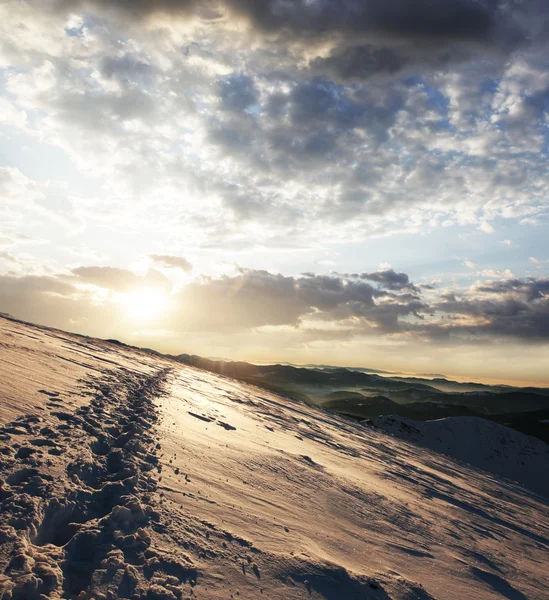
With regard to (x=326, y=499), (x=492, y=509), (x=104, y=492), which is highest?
(x=104, y=492)

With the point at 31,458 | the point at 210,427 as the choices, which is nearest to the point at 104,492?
the point at 31,458

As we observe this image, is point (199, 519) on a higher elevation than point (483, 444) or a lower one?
higher

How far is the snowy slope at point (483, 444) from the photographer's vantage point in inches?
2586

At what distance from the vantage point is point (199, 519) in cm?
612

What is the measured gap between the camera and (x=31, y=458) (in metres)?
6.27

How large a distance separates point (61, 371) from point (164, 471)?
332 inches

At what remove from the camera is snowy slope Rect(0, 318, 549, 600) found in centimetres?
469

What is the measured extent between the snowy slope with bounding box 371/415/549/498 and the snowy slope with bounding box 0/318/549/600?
59785 millimetres

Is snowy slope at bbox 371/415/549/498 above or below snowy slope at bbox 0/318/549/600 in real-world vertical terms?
below

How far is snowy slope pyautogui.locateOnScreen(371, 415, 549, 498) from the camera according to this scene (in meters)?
65.7

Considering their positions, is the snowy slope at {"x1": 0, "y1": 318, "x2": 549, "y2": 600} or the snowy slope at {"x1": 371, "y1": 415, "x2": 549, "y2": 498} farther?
the snowy slope at {"x1": 371, "y1": 415, "x2": 549, "y2": 498}

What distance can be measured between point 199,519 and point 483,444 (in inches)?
3182

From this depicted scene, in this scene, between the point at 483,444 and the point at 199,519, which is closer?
the point at 199,519

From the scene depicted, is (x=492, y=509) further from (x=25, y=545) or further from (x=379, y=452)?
(x=25, y=545)
